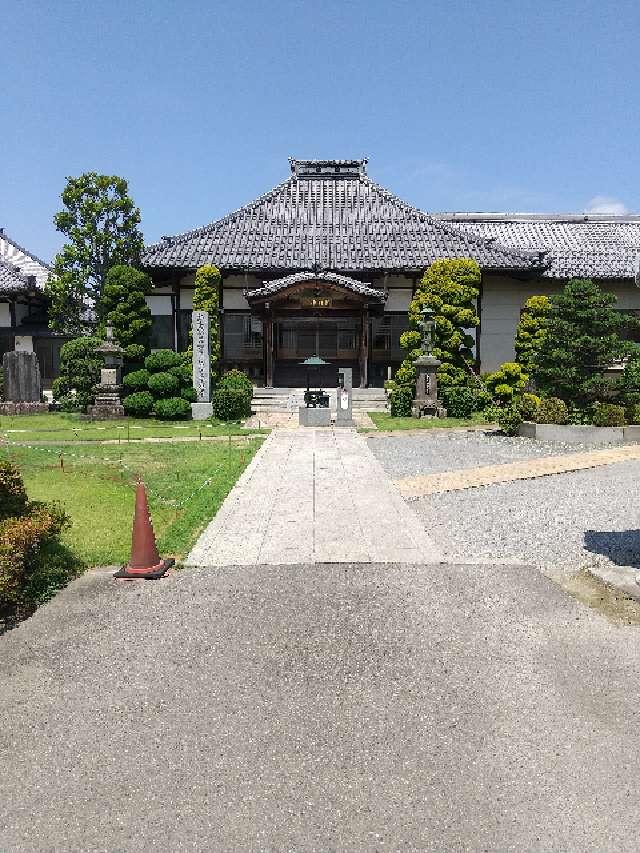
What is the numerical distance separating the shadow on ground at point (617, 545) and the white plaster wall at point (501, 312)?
17.9 meters

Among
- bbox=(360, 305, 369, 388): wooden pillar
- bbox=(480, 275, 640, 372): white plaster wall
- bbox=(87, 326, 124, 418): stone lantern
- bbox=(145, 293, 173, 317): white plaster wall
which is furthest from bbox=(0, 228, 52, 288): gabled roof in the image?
bbox=(480, 275, 640, 372): white plaster wall

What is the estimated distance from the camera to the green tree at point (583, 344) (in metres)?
14.4

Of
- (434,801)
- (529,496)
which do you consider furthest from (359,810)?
(529,496)

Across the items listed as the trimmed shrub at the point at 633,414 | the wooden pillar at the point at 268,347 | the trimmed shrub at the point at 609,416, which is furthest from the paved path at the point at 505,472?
the wooden pillar at the point at 268,347

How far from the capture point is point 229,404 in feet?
57.6

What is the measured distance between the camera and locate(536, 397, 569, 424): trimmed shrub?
1408 centimetres

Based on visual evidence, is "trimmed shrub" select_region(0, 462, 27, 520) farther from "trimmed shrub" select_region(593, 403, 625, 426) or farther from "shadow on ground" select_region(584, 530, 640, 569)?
"trimmed shrub" select_region(593, 403, 625, 426)

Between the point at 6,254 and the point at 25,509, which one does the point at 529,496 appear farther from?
the point at 6,254

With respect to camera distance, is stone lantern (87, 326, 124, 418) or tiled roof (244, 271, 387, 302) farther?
tiled roof (244, 271, 387, 302)

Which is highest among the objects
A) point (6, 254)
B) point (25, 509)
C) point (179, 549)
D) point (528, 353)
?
point (6, 254)

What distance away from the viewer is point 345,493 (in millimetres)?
8547

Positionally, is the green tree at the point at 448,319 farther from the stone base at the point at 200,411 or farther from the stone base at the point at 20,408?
the stone base at the point at 20,408

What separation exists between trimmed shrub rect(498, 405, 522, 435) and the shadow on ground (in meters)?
7.83

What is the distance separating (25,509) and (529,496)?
257 inches
